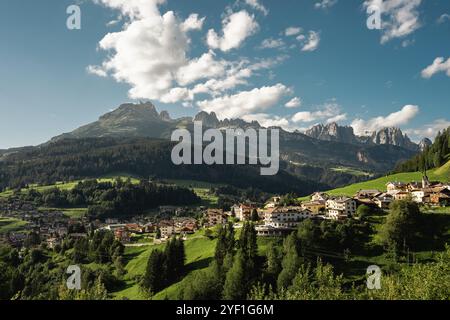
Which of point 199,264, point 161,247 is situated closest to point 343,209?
point 199,264

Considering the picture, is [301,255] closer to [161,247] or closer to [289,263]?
[289,263]

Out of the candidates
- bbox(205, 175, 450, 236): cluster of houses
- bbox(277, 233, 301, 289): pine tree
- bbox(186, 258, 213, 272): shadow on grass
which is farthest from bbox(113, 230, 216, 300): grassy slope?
bbox(277, 233, 301, 289): pine tree

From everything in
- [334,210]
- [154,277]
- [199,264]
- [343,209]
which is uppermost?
[343,209]

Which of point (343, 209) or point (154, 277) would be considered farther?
point (343, 209)

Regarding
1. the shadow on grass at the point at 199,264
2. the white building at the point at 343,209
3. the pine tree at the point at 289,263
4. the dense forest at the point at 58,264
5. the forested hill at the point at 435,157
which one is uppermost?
Result: the forested hill at the point at 435,157

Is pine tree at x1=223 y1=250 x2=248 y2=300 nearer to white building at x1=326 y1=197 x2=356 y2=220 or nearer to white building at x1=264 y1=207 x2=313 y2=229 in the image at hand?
white building at x1=264 y1=207 x2=313 y2=229

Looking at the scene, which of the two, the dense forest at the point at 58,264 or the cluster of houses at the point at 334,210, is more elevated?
the cluster of houses at the point at 334,210

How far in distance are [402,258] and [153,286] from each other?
2265 inches

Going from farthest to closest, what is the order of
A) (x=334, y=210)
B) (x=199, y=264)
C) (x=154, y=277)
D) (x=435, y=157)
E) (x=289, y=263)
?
(x=435, y=157)
(x=334, y=210)
(x=199, y=264)
(x=154, y=277)
(x=289, y=263)

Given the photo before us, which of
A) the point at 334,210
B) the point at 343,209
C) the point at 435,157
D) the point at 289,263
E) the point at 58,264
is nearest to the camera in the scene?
the point at 289,263

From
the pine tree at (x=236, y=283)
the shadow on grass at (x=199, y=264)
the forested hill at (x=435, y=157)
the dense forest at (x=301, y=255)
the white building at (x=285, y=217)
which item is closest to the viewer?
the pine tree at (x=236, y=283)

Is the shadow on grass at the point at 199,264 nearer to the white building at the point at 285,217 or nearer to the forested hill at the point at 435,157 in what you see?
the white building at the point at 285,217

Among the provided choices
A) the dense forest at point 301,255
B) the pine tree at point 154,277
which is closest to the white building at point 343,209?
the dense forest at point 301,255
